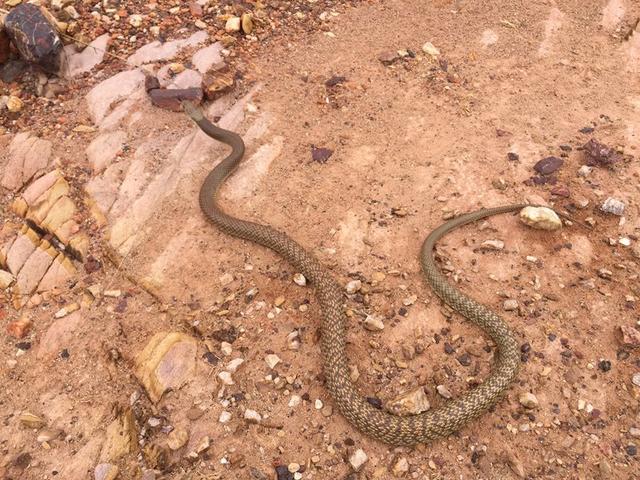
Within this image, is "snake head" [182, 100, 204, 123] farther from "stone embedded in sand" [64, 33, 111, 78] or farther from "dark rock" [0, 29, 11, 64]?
"dark rock" [0, 29, 11, 64]

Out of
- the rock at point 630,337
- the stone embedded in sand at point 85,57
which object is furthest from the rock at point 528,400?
the stone embedded in sand at point 85,57

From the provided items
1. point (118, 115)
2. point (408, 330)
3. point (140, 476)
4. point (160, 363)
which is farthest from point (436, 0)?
point (140, 476)

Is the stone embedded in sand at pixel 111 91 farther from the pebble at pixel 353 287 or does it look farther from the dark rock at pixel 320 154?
the pebble at pixel 353 287

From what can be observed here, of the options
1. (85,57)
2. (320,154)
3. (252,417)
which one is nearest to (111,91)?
(85,57)

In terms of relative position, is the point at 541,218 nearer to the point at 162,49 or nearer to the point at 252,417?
the point at 252,417

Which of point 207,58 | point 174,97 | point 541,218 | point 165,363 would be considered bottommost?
point 165,363
